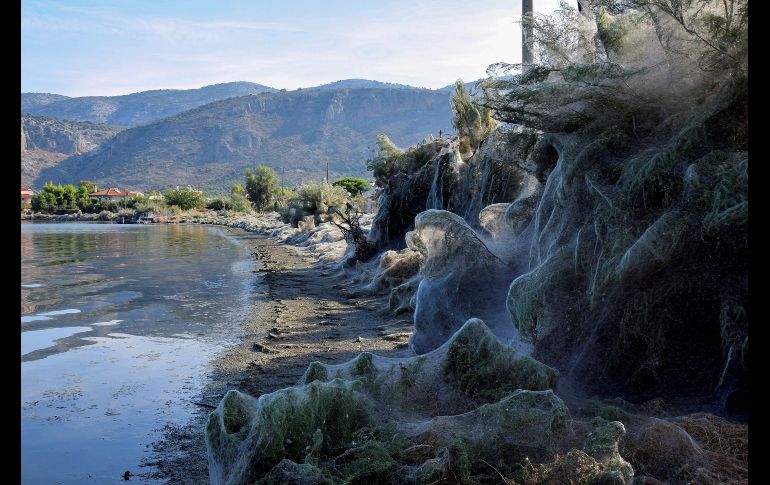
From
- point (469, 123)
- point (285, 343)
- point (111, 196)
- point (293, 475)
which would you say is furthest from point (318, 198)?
point (111, 196)

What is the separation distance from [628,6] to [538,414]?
428cm

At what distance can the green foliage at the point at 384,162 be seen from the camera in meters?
20.2

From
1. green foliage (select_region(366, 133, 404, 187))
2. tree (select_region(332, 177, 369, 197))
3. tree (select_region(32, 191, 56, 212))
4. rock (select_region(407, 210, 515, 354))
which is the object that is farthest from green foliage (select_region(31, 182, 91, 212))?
rock (select_region(407, 210, 515, 354))

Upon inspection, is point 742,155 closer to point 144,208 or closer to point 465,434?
point 465,434

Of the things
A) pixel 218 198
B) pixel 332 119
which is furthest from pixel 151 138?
pixel 218 198

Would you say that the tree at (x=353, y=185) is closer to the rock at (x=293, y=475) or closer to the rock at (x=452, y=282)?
the rock at (x=452, y=282)

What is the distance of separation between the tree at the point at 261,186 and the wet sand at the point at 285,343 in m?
58.6

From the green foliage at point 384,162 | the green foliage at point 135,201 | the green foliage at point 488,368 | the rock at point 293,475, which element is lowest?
the green foliage at point 135,201

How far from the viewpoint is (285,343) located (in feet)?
30.2

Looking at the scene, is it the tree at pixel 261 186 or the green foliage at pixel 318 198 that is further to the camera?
the tree at pixel 261 186

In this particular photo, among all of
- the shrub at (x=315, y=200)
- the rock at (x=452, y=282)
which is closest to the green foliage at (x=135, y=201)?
the shrub at (x=315, y=200)

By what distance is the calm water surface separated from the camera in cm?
528

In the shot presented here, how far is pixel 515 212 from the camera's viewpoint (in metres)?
8.19

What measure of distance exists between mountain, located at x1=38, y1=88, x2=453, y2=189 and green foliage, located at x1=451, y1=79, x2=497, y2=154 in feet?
290
